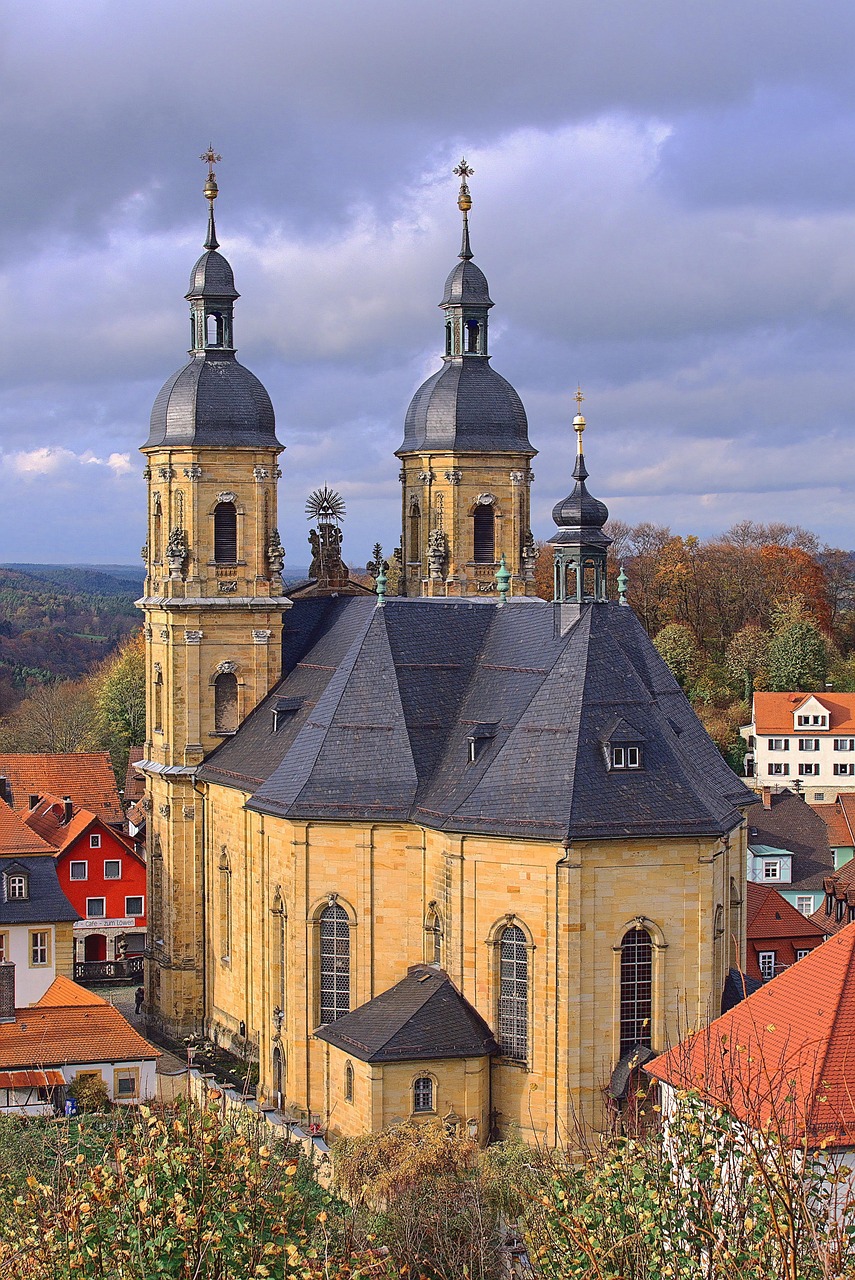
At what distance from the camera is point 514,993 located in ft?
143

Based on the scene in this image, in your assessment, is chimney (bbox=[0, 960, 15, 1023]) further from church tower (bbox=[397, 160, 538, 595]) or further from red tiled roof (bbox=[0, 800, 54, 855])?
church tower (bbox=[397, 160, 538, 595])

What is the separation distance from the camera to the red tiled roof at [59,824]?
71.4 meters

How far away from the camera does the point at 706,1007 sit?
43.5m

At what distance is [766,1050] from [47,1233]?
14515 millimetres

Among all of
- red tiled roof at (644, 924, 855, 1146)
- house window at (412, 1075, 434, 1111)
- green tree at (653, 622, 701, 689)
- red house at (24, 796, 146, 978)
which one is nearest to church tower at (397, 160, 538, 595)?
red house at (24, 796, 146, 978)

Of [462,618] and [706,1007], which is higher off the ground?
[462,618]

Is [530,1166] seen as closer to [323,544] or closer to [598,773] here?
[598,773]

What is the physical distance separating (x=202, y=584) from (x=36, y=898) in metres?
11.0

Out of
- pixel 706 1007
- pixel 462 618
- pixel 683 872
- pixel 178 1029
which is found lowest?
pixel 178 1029

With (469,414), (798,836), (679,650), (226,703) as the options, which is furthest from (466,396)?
(679,650)

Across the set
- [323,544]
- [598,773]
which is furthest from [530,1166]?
[323,544]

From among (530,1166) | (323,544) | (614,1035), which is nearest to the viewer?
(530,1166)

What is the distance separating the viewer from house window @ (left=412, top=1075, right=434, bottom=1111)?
42.9 m

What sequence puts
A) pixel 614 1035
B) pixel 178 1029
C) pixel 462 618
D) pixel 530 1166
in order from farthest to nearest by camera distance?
1. pixel 178 1029
2. pixel 462 618
3. pixel 614 1035
4. pixel 530 1166
